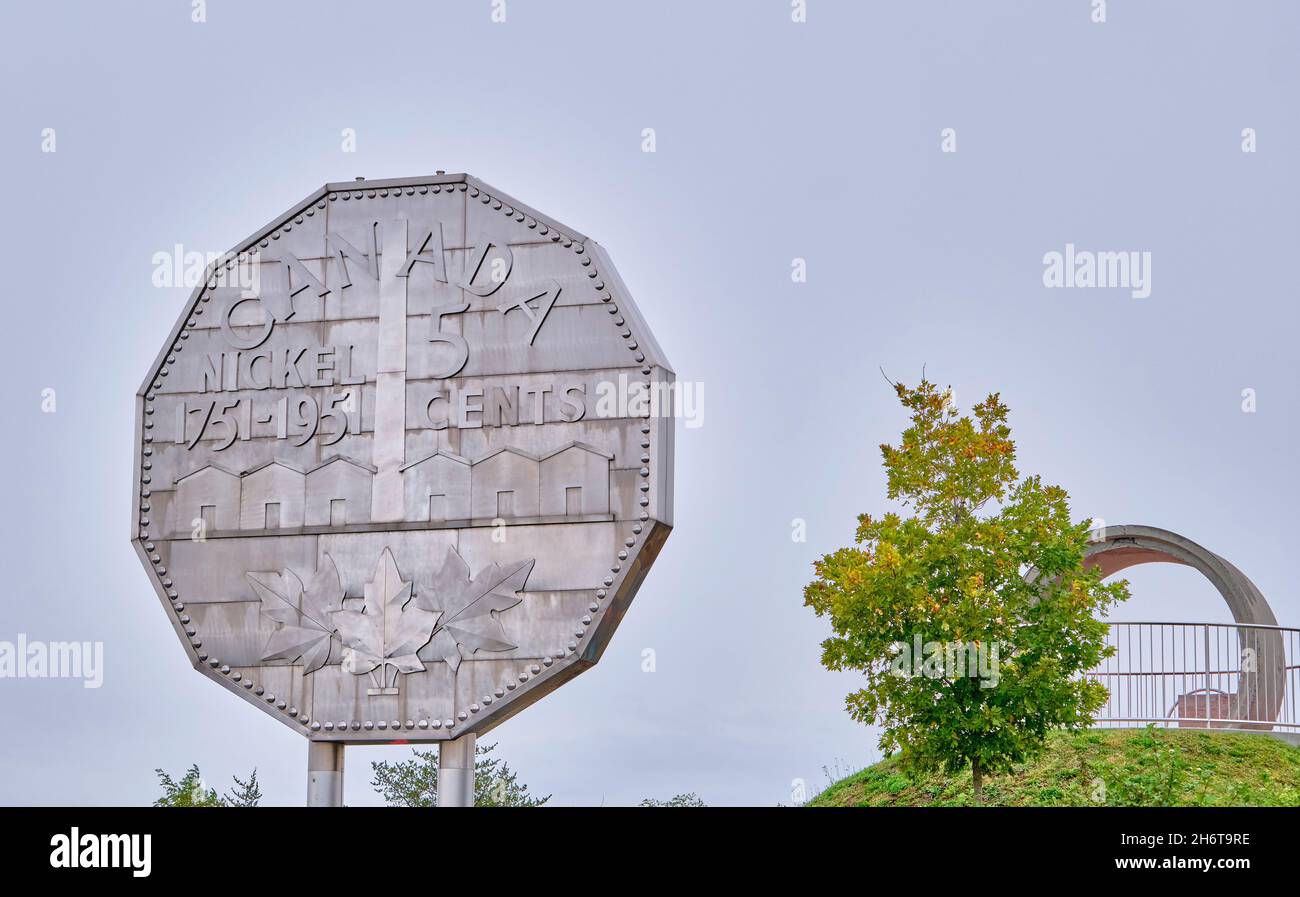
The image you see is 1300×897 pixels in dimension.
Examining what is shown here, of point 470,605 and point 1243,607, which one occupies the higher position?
point 470,605

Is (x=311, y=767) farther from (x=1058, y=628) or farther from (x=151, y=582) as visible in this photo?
(x=1058, y=628)

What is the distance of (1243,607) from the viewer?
25203 mm

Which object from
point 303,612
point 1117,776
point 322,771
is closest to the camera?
point 322,771

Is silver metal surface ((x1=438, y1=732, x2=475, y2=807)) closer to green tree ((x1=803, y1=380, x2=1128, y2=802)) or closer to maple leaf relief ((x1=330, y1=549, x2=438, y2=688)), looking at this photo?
maple leaf relief ((x1=330, y1=549, x2=438, y2=688))

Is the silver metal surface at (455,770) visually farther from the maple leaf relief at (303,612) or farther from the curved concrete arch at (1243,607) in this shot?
the curved concrete arch at (1243,607)

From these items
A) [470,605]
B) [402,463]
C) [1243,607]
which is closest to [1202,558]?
[1243,607]

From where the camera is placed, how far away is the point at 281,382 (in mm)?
16172

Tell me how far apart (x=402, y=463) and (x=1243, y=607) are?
1475 centimetres

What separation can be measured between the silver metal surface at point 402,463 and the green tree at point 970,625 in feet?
17.2

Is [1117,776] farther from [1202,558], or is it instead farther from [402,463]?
[402,463]
